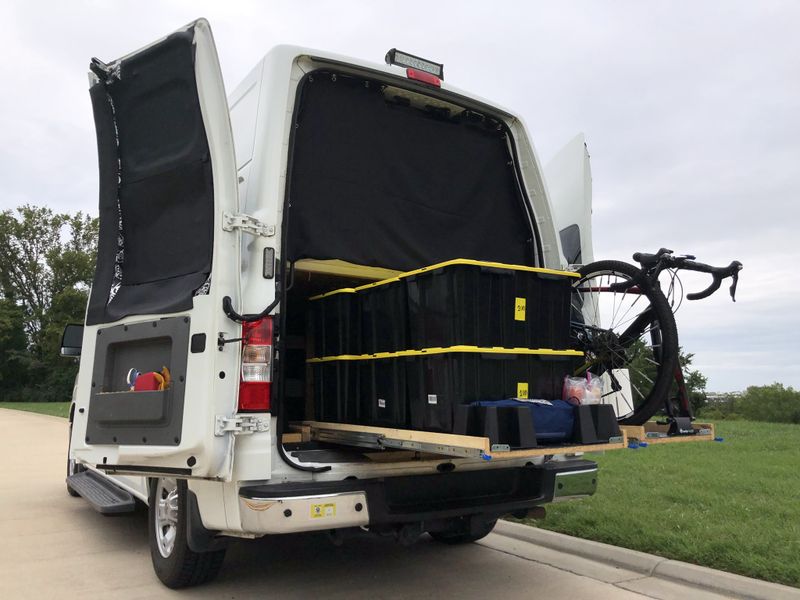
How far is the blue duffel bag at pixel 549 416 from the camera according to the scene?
133 inches

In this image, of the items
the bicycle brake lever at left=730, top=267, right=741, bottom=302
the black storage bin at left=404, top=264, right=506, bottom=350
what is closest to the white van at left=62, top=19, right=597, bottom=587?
the black storage bin at left=404, top=264, right=506, bottom=350

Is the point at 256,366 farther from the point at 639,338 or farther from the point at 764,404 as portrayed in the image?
the point at 764,404

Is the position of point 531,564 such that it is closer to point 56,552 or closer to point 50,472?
point 56,552

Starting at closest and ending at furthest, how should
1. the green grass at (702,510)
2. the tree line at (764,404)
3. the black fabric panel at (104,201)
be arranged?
1. the black fabric panel at (104,201)
2. the green grass at (702,510)
3. the tree line at (764,404)

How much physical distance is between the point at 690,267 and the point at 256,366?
251 centimetres

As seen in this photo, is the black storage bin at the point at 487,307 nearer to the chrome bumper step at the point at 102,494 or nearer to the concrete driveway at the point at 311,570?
the concrete driveway at the point at 311,570

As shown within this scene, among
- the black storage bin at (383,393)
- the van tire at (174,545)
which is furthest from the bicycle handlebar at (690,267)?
the van tire at (174,545)

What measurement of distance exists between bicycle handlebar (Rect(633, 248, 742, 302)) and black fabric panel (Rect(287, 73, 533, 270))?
4.05ft

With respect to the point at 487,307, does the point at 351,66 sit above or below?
above

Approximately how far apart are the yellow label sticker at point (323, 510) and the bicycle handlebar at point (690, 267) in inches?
85.0

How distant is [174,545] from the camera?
13.5 ft

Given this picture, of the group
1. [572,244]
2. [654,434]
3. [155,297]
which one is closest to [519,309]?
[654,434]

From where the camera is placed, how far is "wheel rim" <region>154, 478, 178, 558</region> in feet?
13.8

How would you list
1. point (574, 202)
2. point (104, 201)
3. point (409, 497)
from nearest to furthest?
point (409, 497) → point (104, 201) → point (574, 202)
